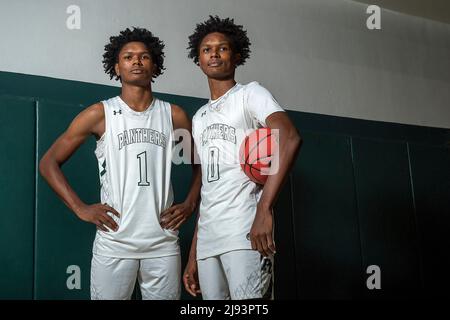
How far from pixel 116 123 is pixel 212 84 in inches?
16.8

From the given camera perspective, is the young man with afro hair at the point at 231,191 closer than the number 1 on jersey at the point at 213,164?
Yes

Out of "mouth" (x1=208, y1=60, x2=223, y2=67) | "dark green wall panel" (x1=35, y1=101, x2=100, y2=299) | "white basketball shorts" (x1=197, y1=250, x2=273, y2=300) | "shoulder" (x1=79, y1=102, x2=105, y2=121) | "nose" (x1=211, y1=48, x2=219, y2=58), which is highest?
"nose" (x1=211, y1=48, x2=219, y2=58)

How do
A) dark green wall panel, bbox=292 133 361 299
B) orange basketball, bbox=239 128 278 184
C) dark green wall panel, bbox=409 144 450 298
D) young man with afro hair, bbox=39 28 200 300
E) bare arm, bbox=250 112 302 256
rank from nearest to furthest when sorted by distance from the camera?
bare arm, bbox=250 112 302 256 → orange basketball, bbox=239 128 278 184 → young man with afro hair, bbox=39 28 200 300 → dark green wall panel, bbox=292 133 361 299 → dark green wall panel, bbox=409 144 450 298

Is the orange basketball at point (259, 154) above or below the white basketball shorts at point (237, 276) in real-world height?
above

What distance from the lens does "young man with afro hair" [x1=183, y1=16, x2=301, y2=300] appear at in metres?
1.95

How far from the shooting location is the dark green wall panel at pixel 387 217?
368cm

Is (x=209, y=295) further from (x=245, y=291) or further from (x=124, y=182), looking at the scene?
(x=124, y=182)

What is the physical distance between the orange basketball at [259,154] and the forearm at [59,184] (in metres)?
0.72

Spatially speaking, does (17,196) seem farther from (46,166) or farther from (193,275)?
(193,275)

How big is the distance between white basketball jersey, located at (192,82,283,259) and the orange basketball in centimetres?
4

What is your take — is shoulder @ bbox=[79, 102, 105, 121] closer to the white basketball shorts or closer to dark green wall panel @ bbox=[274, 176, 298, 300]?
the white basketball shorts

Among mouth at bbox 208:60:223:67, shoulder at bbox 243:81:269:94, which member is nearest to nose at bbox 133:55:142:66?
mouth at bbox 208:60:223:67

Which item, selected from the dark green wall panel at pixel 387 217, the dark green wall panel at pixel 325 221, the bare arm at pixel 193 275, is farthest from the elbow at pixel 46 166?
the dark green wall panel at pixel 387 217

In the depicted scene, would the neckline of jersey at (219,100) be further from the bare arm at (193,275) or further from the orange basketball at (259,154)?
the bare arm at (193,275)
